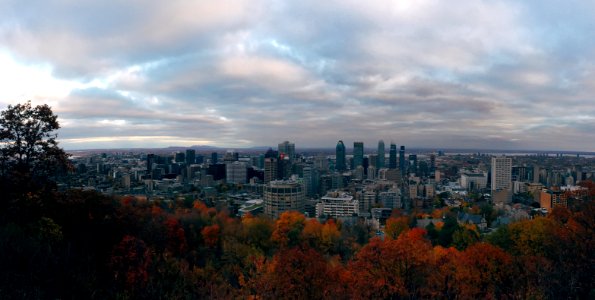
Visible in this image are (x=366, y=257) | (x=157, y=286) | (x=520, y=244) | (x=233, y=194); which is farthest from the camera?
(x=233, y=194)

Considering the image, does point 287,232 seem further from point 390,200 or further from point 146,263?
point 390,200

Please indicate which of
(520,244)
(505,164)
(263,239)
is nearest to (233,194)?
(263,239)

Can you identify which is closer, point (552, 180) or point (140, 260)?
point (140, 260)

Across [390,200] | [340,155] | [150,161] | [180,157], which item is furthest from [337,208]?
[340,155]

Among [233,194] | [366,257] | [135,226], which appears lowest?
[233,194]

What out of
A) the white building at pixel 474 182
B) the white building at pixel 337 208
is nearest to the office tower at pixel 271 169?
the white building at pixel 337 208

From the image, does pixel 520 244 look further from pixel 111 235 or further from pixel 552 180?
pixel 552 180

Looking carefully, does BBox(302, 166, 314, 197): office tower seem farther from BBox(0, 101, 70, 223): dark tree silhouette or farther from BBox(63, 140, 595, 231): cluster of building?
BBox(0, 101, 70, 223): dark tree silhouette

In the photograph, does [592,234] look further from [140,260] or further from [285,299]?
[140,260]

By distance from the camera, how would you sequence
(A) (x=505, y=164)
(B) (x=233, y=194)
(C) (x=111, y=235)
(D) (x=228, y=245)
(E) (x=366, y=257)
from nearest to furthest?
(C) (x=111, y=235)
(E) (x=366, y=257)
(D) (x=228, y=245)
(B) (x=233, y=194)
(A) (x=505, y=164)

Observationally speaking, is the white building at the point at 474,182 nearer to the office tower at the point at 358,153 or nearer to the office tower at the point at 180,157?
the office tower at the point at 358,153

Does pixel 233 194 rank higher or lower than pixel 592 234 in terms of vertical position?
lower
